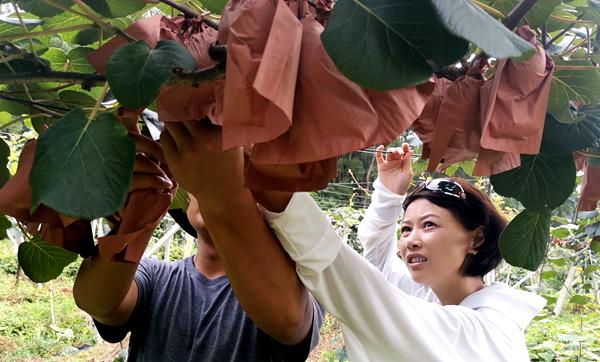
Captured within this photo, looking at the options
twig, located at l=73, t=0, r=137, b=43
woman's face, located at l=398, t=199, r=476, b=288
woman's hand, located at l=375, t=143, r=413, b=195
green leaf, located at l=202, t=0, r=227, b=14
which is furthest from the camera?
woman's hand, located at l=375, t=143, r=413, b=195

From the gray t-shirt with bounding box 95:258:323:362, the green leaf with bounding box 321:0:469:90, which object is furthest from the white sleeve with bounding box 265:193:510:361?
the green leaf with bounding box 321:0:469:90

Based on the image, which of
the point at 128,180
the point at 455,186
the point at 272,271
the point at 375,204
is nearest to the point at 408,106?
the point at 128,180

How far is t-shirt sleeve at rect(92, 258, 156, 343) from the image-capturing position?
3.30ft

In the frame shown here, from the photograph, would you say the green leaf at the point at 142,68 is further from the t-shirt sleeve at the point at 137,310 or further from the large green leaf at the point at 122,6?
the t-shirt sleeve at the point at 137,310

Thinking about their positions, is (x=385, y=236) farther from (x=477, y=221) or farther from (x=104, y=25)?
(x=104, y=25)

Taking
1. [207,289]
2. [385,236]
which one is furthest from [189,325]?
[385,236]

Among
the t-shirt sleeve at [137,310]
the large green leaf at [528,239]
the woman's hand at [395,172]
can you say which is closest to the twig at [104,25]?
the large green leaf at [528,239]

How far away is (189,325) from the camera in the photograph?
1.03 metres

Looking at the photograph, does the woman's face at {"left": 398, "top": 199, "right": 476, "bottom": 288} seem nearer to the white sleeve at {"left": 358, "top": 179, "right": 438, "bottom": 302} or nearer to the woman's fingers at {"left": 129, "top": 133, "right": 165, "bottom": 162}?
the white sleeve at {"left": 358, "top": 179, "right": 438, "bottom": 302}

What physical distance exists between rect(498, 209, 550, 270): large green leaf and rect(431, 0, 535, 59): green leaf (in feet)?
1.27

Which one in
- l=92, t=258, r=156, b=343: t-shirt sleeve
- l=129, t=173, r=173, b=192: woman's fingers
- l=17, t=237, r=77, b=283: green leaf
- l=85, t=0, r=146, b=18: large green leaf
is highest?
l=85, t=0, r=146, b=18: large green leaf

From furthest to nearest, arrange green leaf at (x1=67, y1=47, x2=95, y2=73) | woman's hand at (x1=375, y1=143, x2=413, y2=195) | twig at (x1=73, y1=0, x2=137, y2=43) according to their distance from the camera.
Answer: woman's hand at (x1=375, y1=143, x2=413, y2=195)
green leaf at (x1=67, y1=47, x2=95, y2=73)
twig at (x1=73, y1=0, x2=137, y2=43)

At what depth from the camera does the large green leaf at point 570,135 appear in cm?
42

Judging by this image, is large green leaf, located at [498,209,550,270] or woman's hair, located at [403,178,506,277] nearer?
large green leaf, located at [498,209,550,270]
